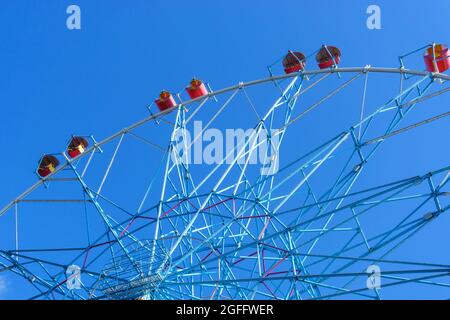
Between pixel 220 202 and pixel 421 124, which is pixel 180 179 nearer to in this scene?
pixel 220 202

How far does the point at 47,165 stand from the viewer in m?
24.8

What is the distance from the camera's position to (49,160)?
2488 cm

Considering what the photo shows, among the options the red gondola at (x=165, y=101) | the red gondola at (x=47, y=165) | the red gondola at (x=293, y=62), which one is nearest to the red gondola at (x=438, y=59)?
the red gondola at (x=293, y=62)

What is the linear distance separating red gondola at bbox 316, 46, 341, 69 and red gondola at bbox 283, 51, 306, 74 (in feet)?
2.61

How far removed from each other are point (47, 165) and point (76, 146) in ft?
3.90

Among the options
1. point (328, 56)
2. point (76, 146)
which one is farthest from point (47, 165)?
point (328, 56)

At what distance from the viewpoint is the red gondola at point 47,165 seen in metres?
24.7

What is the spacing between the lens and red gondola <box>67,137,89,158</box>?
24875 millimetres

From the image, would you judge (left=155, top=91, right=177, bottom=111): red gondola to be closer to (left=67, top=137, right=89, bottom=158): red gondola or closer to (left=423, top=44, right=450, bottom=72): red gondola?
(left=67, top=137, right=89, bottom=158): red gondola
